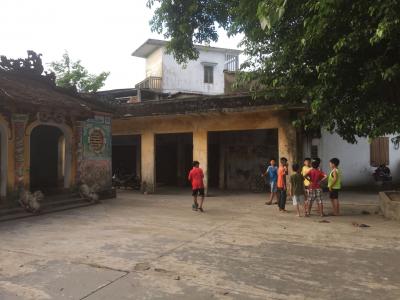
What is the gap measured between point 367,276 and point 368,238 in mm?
2396

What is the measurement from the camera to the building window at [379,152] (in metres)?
17.3

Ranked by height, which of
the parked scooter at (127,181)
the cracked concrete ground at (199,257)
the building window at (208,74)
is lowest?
the cracked concrete ground at (199,257)

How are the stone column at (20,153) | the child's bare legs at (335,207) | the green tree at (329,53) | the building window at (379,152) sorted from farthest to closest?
the building window at (379,152) < the stone column at (20,153) < the child's bare legs at (335,207) < the green tree at (329,53)

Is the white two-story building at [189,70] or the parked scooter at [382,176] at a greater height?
the white two-story building at [189,70]

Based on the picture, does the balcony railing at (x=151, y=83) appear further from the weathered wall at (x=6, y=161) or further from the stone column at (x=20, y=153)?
the weathered wall at (x=6, y=161)

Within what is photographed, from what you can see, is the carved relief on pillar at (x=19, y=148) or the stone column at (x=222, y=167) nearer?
the carved relief on pillar at (x=19, y=148)

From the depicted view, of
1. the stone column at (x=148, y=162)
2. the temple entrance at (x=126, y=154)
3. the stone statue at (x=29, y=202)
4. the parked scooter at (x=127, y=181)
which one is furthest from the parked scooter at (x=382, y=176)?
the stone statue at (x=29, y=202)

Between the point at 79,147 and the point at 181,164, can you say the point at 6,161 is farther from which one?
the point at 181,164

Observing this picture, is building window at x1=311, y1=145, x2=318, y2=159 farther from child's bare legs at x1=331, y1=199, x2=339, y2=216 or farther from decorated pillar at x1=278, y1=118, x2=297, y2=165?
child's bare legs at x1=331, y1=199, x2=339, y2=216

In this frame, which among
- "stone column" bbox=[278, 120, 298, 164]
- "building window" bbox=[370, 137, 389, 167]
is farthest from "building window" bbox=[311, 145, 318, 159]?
"building window" bbox=[370, 137, 389, 167]

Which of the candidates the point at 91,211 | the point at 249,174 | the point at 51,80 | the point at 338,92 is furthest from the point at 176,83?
the point at 338,92

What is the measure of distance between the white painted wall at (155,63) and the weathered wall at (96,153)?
1872 centimetres

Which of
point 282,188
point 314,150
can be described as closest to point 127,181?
point 314,150

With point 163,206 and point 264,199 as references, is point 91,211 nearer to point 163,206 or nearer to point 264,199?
point 163,206
